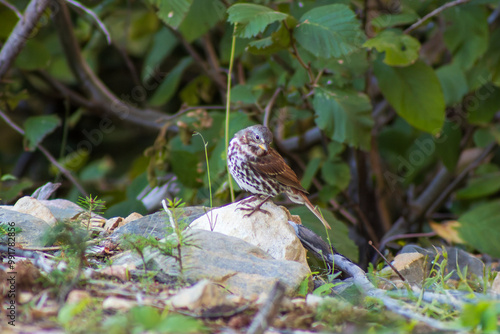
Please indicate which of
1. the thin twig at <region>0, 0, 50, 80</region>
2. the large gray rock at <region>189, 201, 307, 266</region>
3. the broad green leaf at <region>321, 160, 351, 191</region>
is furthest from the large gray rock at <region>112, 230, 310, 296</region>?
the thin twig at <region>0, 0, 50, 80</region>

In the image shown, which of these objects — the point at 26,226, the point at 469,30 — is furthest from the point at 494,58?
the point at 26,226

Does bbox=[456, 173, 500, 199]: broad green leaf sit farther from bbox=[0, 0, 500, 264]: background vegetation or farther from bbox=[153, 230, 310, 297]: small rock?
bbox=[153, 230, 310, 297]: small rock

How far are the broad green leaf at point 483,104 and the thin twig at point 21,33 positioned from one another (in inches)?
141

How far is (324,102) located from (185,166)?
3.64ft

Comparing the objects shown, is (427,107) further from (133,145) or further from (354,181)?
(133,145)

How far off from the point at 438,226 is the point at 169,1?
108 inches

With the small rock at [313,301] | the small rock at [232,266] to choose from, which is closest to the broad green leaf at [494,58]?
the small rock at [232,266]

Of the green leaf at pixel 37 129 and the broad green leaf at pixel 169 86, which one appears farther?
the broad green leaf at pixel 169 86

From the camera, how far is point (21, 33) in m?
4.13

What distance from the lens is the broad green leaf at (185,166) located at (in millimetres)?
4129

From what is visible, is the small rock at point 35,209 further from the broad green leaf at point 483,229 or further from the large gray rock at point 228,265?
the broad green leaf at point 483,229

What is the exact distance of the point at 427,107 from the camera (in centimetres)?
412

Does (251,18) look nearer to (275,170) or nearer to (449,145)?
(275,170)

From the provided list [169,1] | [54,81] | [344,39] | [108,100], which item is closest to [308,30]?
[344,39]
